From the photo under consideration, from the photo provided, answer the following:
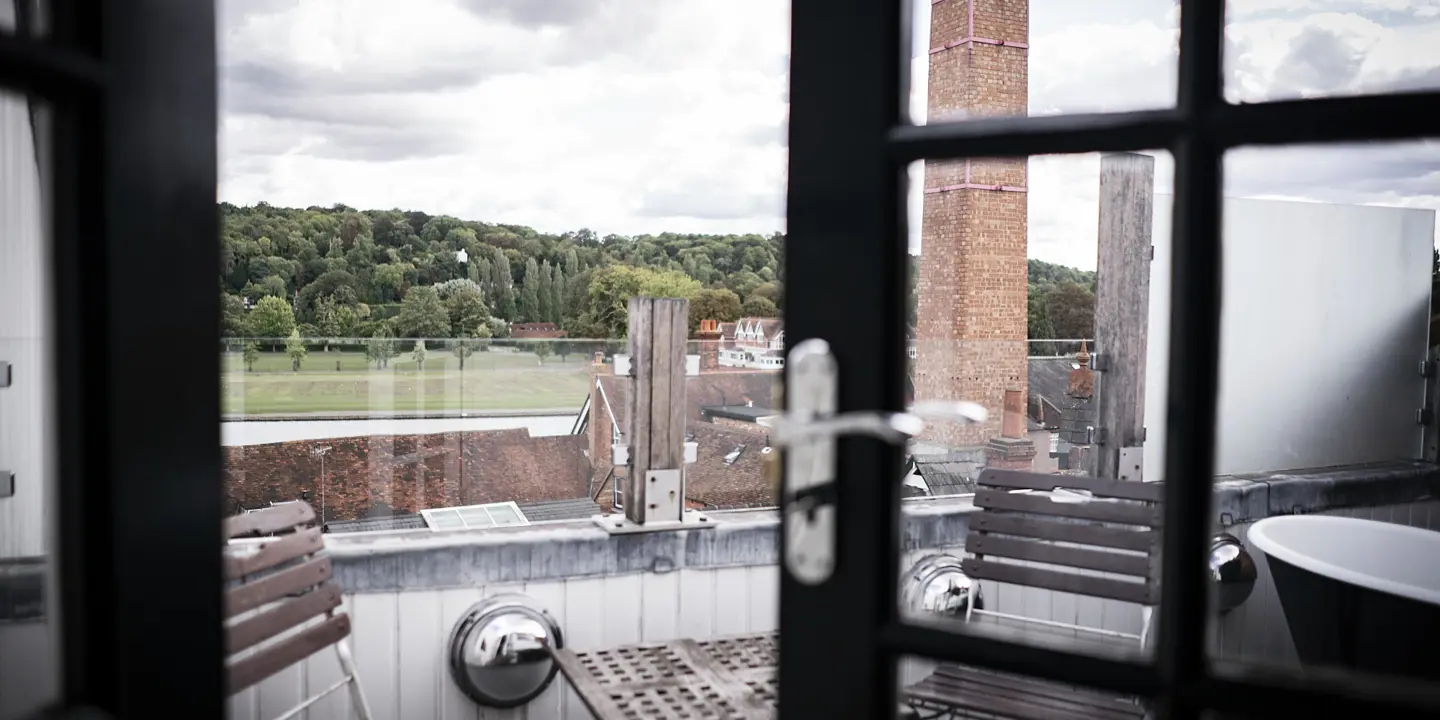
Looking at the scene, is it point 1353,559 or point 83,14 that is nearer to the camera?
point 83,14

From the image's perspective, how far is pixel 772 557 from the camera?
2.88 metres

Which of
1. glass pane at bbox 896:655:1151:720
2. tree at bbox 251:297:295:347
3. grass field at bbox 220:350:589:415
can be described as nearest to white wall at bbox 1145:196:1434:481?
glass pane at bbox 896:655:1151:720

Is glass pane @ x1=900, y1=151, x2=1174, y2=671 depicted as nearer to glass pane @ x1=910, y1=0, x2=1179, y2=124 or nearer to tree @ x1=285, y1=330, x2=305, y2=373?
glass pane @ x1=910, y1=0, x2=1179, y2=124

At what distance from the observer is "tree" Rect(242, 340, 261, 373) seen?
196 inches

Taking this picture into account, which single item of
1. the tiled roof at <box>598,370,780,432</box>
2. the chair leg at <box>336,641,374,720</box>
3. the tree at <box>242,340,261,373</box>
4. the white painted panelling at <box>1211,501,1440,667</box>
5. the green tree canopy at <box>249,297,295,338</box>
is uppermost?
the green tree canopy at <box>249,297,295,338</box>

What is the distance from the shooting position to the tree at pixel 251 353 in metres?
4.97

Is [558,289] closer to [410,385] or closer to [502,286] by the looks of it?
[502,286]

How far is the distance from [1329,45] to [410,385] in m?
5.19

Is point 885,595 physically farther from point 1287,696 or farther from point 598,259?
point 598,259

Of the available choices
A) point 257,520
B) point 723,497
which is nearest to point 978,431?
point 723,497

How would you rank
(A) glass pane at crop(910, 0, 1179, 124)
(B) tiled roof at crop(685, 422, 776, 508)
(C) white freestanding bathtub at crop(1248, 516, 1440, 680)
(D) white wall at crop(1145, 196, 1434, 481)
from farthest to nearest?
(A) glass pane at crop(910, 0, 1179, 124)
(D) white wall at crop(1145, 196, 1434, 481)
(B) tiled roof at crop(685, 422, 776, 508)
(C) white freestanding bathtub at crop(1248, 516, 1440, 680)

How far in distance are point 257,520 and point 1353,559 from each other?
3254 millimetres

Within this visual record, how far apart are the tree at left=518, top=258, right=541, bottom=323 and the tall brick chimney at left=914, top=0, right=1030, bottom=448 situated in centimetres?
839

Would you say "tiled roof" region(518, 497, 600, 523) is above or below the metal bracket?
below
